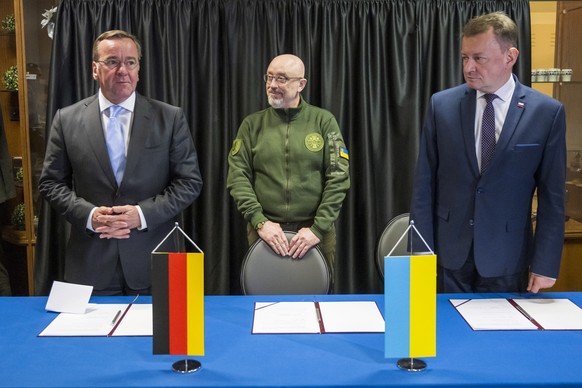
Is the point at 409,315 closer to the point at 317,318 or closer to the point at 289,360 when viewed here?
the point at 289,360

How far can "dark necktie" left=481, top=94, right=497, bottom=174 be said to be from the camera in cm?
247

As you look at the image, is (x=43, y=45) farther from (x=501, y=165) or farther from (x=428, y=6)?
(x=501, y=165)

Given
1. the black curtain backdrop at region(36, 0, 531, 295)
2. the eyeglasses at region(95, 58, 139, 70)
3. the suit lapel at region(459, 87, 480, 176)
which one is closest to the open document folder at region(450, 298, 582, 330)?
the suit lapel at region(459, 87, 480, 176)

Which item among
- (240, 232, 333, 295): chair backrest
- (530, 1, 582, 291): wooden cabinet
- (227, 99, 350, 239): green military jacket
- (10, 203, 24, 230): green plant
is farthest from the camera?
(530, 1, 582, 291): wooden cabinet

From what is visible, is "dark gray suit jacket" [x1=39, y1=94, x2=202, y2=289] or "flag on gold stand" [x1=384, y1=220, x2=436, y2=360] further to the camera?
"dark gray suit jacket" [x1=39, y1=94, x2=202, y2=289]

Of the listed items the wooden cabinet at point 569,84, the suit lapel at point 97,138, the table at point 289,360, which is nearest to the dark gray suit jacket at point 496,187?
the table at point 289,360

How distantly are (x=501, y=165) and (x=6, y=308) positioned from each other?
1771 mm

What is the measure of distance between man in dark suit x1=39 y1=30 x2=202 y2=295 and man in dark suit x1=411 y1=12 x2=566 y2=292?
3.37 feet

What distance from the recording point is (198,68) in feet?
13.4

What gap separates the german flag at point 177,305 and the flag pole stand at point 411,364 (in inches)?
20.0

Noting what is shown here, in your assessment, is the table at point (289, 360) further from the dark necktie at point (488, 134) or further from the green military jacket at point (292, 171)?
the green military jacket at point (292, 171)

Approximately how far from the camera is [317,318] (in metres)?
2.09

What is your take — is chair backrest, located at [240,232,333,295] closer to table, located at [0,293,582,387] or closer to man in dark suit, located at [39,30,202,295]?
man in dark suit, located at [39,30,202,295]

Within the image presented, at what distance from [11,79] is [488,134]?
9.39 ft
